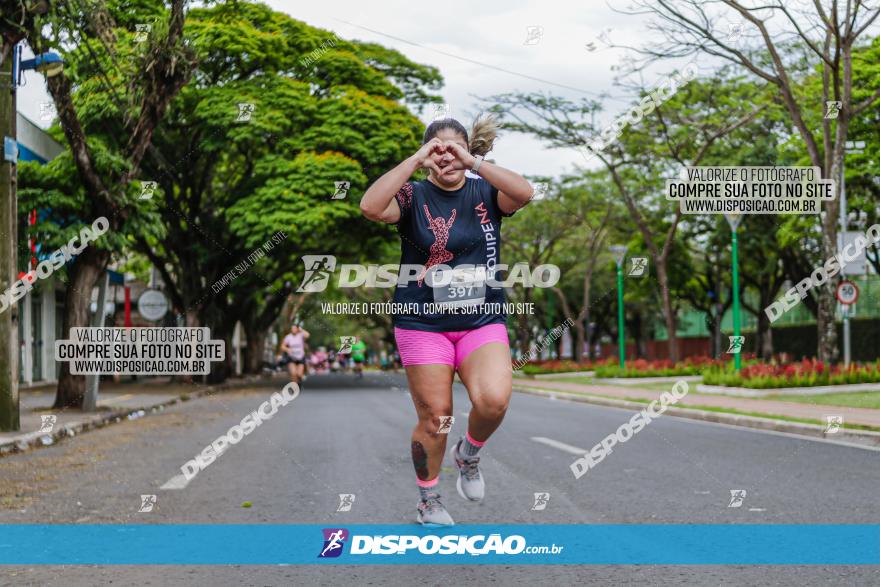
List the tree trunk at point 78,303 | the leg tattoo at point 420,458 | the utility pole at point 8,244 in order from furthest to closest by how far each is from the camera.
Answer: the tree trunk at point 78,303, the utility pole at point 8,244, the leg tattoo at point 420,458

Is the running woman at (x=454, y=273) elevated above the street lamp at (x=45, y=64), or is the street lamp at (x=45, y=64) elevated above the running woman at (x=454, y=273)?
the street lamp at (x=45, y=64)

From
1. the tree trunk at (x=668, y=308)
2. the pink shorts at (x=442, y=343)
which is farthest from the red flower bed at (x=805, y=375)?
the pink shorts at (x=442, y=343)

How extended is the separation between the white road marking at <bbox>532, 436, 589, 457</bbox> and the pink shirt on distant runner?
10.2m

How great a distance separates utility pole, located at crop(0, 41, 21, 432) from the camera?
1166 centimetres

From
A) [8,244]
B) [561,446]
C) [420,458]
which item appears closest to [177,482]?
[420,458]

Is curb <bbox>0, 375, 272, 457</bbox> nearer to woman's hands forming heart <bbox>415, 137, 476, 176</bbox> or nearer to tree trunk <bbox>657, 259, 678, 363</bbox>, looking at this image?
woman's hands forming heart <bbox>415, 137, 476, 176</bbox>

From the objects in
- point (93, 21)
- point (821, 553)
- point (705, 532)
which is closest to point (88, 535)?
point (705, 532)

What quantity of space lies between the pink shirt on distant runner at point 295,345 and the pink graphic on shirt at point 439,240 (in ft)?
56.2

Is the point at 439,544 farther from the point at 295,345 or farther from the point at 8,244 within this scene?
the point at 295,345

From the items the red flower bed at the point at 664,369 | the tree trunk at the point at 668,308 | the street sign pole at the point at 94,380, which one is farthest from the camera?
the tree trunk at the point at 668,308

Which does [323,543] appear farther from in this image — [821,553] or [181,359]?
[181,359]

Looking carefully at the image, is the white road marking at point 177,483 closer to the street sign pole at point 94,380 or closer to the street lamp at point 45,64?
the street lamp at point 45,64

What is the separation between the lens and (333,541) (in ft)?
16.9

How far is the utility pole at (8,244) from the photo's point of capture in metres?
11.7
